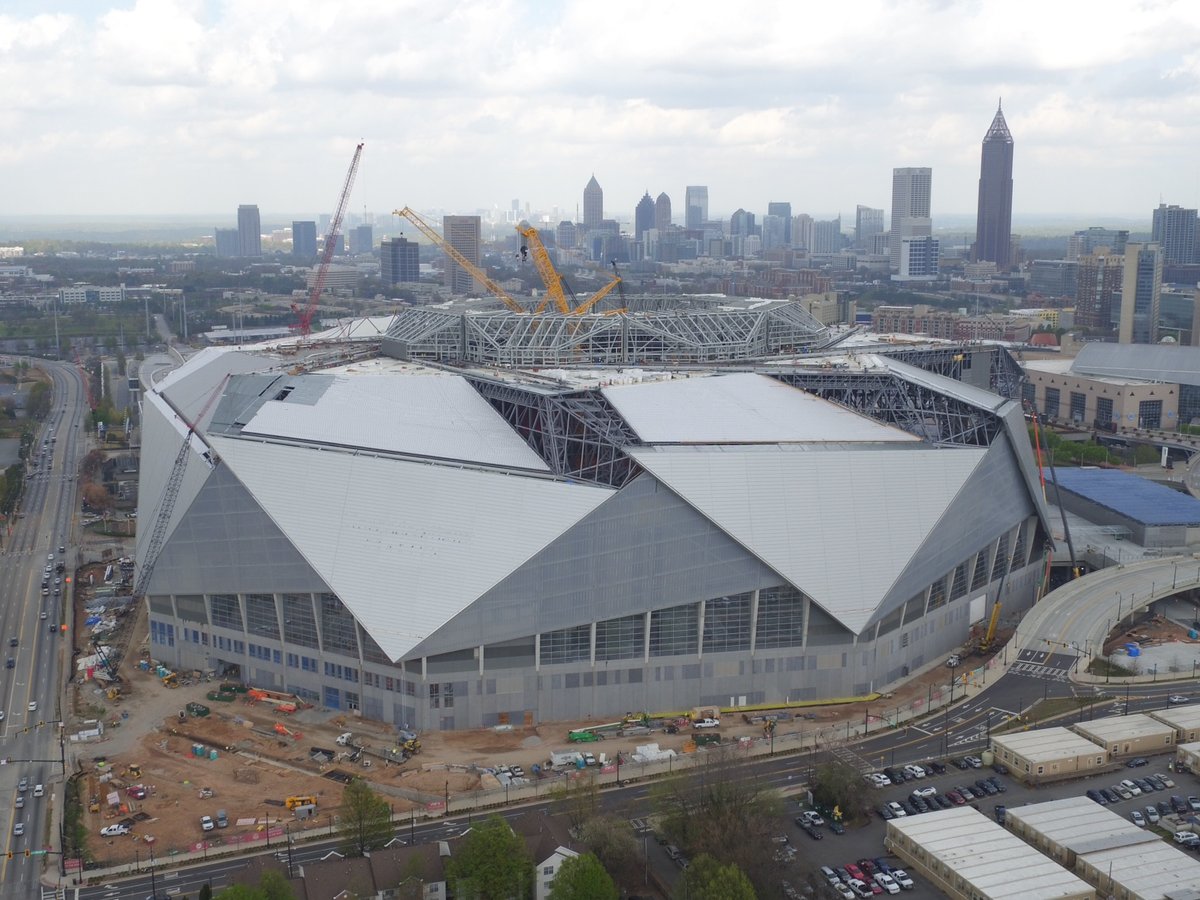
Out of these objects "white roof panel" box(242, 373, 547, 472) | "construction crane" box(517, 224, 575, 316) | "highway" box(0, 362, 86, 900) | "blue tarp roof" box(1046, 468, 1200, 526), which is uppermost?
"construction crane" box(517, 224, 575, 316)

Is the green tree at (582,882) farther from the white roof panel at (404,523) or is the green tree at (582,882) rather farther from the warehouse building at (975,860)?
the white roof panel at (404,523)

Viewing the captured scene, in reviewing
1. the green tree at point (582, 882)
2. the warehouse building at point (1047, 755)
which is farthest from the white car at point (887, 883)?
the warehouse building at point (1047, 755)

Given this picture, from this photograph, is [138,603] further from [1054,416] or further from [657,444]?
[1054,416]

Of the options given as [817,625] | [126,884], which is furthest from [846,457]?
[126,884]

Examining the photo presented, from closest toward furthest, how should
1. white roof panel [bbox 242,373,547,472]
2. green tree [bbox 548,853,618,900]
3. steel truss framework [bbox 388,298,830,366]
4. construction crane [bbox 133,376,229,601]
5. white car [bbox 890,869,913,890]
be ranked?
green tree [bbox 548,853,618,900]
white car [bbox 890,869,913,890]
white roof panel [bbox 242,373,547,472]
construction crane [bbox 133,376,229,601]
steel truss framework [bbox 388,298,830,366]

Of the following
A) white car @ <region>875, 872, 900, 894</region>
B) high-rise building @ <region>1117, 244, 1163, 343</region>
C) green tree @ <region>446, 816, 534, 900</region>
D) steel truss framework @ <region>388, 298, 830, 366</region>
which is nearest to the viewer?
green tree @ <region>446, 816, 534, 900</region>

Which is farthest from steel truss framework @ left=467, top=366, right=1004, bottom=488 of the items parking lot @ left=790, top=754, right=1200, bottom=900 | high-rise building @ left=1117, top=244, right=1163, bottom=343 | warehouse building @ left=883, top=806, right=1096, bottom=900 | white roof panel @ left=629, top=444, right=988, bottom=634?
high-rise building @ left=1117, top=244, right=1163, bottom=343

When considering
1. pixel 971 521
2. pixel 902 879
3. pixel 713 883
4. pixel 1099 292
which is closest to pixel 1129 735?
pixel 971 521

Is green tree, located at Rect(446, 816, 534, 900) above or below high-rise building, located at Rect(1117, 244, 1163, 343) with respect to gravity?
below

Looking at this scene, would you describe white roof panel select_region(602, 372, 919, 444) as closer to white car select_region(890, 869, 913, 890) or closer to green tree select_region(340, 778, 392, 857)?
green tree select_region(340, 778, 392, 857)
